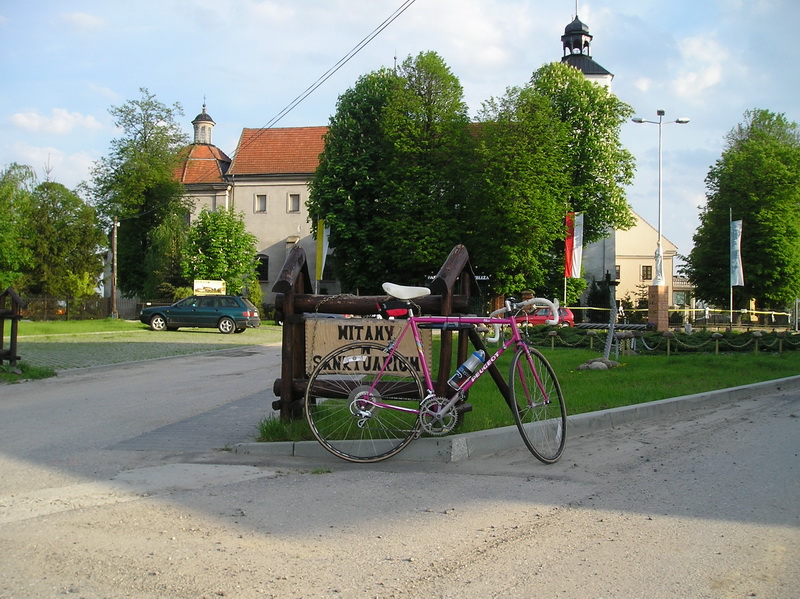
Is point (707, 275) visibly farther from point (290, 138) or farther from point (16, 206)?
point (16, 206)

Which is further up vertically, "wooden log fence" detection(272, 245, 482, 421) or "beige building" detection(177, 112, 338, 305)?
"beige building" detection(177, 112, 338, 305)

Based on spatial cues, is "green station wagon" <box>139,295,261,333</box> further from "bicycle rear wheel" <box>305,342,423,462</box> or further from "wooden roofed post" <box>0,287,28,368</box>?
"bicycle rear wheel" <box>305,342,423,462</box>

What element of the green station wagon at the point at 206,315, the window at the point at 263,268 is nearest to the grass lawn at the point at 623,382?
the green station wagon at the point at 206,315

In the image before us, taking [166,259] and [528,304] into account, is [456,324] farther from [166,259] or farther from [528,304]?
[166,259]

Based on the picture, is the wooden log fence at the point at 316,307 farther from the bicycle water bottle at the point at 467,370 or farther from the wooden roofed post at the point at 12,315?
the wooden roofed post at the point at 12,315

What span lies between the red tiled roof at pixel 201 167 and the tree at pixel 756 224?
122ft

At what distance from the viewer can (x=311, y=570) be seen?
364 cm

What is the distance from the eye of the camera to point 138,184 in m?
56.7

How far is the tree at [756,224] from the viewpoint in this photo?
50.1 meters

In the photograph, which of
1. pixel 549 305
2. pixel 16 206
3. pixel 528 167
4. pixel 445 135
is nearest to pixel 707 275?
pixel 528 167

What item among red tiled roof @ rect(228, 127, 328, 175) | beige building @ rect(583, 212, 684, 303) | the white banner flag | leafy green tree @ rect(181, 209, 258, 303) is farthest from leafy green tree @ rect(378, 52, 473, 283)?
beige building @ rect(583, 212, 684, 303)

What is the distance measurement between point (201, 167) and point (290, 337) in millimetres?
59519

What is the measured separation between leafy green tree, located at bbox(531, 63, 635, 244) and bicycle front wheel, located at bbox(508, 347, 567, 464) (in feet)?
133

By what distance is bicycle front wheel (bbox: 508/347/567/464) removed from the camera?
5.96m
